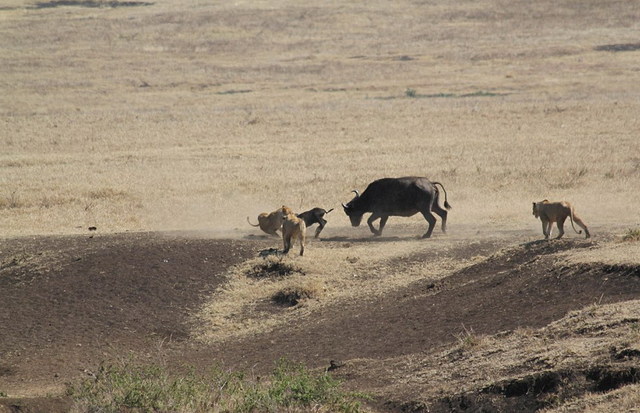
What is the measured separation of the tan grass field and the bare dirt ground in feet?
1.60

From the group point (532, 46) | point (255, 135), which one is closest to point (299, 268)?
point (255, 135)

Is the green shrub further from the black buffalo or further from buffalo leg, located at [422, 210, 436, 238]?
the black buffalo

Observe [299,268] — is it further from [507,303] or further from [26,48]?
[26,48]

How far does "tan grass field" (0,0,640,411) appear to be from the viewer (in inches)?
742

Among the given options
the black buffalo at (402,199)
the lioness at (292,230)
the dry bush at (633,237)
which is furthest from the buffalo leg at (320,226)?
the dry bush at (633,237)

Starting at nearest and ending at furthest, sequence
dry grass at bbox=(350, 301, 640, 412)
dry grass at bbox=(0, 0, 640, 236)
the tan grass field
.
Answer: dry grass at bbox=(350, 301, 640, 412) < the tan grass field < dry grass at bbox=(0, 0, 640, 236)

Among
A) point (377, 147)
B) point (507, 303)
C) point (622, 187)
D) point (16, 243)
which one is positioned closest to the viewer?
point (507, 303)

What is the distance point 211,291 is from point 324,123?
2079 centimetres

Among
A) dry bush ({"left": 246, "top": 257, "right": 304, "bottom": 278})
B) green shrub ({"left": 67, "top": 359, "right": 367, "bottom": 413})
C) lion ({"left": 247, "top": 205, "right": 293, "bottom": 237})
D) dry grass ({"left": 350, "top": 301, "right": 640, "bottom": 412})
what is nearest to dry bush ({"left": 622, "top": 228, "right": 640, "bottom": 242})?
dry grass ({"left": 350, "top": 301, "right": 640, "bottom": 412})

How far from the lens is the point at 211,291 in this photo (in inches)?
577

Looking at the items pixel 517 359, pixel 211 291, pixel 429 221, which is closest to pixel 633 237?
pixel 517 359

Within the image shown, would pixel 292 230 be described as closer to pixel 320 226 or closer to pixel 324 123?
pixel 320 226

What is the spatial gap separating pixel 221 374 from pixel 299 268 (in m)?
5.38

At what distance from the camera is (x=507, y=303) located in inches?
464
